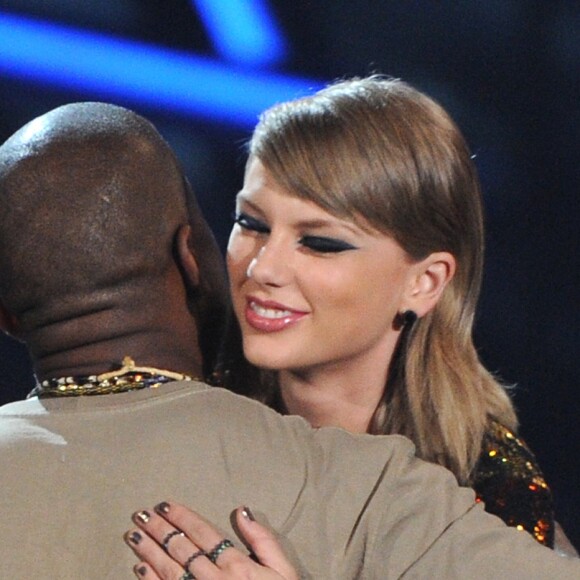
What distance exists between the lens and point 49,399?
1.37 metres

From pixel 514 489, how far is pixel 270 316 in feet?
1.45

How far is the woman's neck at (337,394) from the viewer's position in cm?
198

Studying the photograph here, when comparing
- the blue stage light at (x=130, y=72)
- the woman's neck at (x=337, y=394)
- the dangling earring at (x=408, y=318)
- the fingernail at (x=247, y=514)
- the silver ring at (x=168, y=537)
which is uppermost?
the blue stage light at (x=130, y=72)

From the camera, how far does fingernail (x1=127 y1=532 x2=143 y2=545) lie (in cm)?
129

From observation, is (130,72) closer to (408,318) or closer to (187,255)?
(408,318)

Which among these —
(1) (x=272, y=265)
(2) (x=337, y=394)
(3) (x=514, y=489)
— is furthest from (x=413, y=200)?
(3) (x=514, y=489)

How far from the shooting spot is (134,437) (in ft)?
4.32

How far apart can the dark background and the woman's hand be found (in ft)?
5.55

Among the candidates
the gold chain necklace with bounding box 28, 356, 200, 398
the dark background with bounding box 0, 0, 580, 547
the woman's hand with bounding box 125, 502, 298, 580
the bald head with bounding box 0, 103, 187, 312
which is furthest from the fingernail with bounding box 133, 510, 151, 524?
the dark background with bounding box 0, 0, 580, 547

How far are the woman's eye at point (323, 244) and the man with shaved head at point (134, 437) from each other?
353 millimetres

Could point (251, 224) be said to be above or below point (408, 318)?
above

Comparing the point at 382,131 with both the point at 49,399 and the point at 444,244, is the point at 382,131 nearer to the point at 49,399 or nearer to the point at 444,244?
the point at 444,244

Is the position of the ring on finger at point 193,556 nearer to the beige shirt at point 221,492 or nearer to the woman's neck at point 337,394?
the beige shirt at point 221,492

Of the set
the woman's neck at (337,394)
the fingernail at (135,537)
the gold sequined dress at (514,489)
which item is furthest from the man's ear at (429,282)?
the fingernail at (135,537)
